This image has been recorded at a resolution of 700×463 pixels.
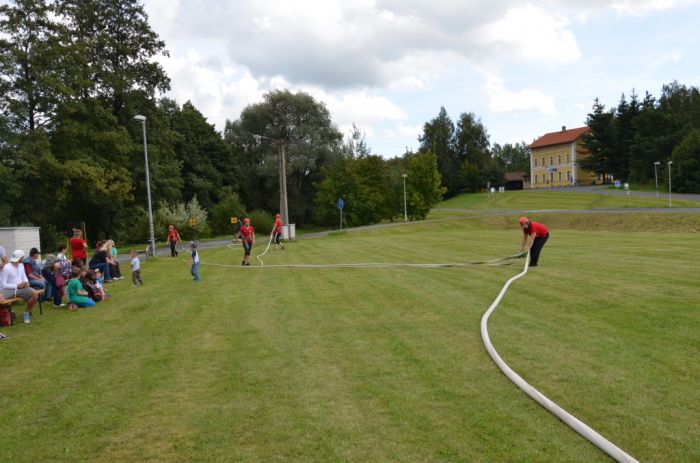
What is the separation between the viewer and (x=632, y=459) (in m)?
4.21

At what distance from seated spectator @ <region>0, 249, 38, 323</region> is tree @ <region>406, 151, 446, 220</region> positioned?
5434 cm

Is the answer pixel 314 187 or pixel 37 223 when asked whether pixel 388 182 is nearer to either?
pixel 314 187

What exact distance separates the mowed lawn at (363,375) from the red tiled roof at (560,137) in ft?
313

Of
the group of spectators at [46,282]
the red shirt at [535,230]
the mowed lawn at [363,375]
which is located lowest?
the mowed lawn at [363,375]

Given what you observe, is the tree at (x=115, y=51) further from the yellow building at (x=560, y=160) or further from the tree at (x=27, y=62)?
the yellow building at (x=560, y=160)

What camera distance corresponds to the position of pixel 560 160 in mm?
103750

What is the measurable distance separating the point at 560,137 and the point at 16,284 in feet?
348

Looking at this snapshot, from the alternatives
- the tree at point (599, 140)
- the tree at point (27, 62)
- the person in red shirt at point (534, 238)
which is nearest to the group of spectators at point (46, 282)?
the person in red shirt at point (534, 238)

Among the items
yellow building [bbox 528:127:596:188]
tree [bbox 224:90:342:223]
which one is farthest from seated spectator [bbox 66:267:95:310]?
yellow building [bbox 528:127:596:188]

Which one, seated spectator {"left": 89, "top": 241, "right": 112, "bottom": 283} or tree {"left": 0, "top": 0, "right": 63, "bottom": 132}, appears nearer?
seated spectator {"left": 89, "top": 241, "right": 112, "bottom": 283}

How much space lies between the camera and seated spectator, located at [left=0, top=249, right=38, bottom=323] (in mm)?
11828

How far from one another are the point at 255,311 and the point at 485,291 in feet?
16.6

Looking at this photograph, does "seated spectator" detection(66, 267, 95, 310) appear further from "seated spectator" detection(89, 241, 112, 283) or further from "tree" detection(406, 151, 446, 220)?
"tree" detection(406, 151, 446, 220)

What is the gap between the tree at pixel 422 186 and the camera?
6438 centimetres
